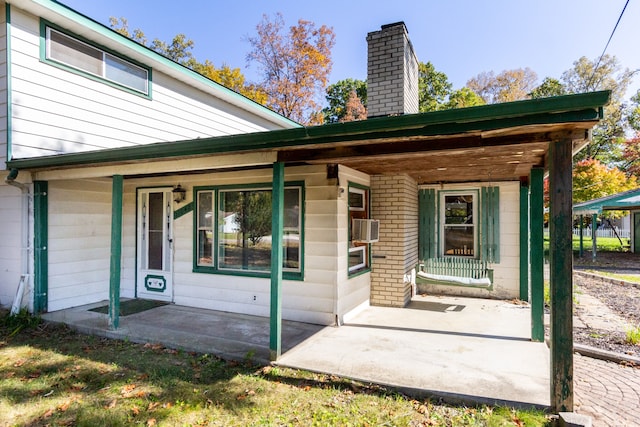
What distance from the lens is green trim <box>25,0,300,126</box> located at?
587cm

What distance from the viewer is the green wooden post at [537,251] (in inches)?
179

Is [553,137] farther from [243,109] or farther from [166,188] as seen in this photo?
[243,109]

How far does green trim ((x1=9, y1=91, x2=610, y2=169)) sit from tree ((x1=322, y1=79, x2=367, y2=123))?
73.0ft

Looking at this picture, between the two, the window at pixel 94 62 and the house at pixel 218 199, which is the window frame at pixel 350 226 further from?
the window at pixel 94 62

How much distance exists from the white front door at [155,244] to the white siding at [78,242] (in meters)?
0.63

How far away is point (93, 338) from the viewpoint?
16.9 feet

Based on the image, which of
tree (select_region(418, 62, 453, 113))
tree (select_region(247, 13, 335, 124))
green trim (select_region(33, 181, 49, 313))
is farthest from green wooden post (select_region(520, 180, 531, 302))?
tree (select_region(418, 62, 453, 113))

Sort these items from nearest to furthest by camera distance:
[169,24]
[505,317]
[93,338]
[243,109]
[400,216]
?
[93,338], [505,317], [400,216], [243,109], [169,24]

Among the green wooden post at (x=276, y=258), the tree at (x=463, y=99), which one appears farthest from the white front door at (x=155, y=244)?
the tree at (x=463, y=99)

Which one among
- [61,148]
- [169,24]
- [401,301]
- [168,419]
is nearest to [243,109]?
[61,148]

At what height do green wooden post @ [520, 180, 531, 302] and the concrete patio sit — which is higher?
green wooden post @ [520, 180, 531, 302]

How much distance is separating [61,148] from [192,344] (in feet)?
13.2

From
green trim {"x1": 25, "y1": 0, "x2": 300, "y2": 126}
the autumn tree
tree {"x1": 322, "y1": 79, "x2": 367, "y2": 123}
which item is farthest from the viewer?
tree {"x1": 322, "y1": 79, "x2": 367, "y2": 123}

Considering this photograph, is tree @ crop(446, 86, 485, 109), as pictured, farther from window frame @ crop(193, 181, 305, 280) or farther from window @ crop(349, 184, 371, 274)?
window frame @ crop(193, 181, 305, 280)
